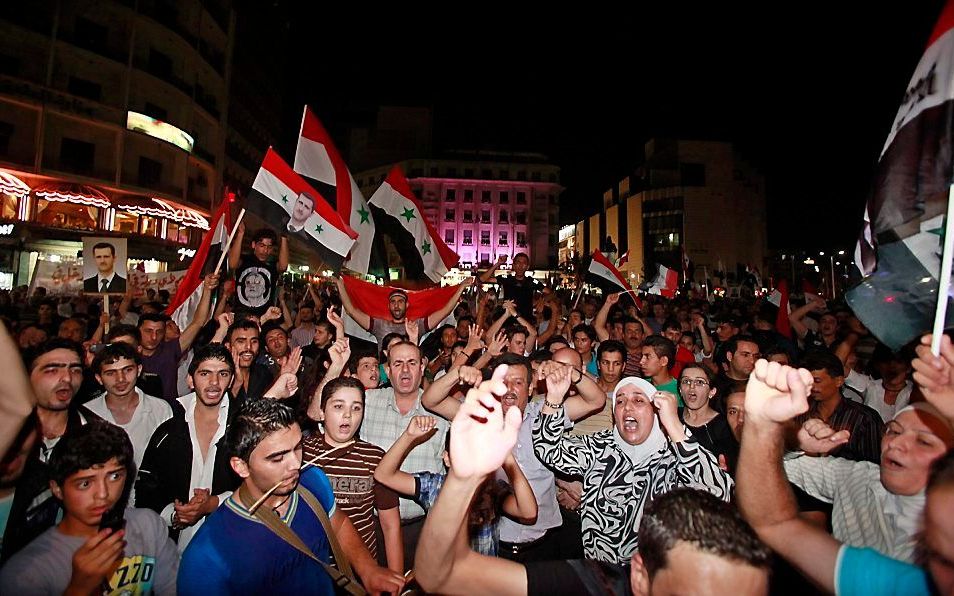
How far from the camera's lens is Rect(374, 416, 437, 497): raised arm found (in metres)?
3.25

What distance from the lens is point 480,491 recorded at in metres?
3.36

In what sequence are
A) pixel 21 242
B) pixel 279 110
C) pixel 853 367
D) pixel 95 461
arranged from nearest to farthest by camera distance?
1. pixel 95 461
2. pixel 853 367
3. pixel 21 242
4. pixel 279 110

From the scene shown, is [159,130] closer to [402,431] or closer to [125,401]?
[125,401]

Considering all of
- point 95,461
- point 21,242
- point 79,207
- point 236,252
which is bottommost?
point 95,461

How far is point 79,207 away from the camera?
26375mm

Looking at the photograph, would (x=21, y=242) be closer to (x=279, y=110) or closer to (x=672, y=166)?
(x=279, y=110)

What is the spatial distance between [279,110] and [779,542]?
184 feet

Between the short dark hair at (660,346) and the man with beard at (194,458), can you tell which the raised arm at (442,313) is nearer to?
the short dark hair at (660,346)

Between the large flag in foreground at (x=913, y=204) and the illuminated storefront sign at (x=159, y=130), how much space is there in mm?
33813

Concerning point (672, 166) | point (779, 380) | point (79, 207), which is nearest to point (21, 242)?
point (79, 207)

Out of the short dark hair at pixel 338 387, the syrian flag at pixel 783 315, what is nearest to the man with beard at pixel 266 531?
the short dark hair at pixel 338 387

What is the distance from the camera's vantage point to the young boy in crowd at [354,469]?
3.53 m

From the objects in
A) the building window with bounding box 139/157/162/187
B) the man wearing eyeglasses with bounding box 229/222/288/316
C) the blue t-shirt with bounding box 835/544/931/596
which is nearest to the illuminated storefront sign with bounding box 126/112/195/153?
the building window with bounding box 139/157/162/187

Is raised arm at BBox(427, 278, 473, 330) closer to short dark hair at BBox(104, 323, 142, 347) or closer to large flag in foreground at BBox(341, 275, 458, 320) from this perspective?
large flag in foreground at BBox(341, 275, 458, 320)
